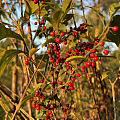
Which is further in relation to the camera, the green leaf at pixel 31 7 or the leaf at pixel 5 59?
the green leaf at pixel 31 7

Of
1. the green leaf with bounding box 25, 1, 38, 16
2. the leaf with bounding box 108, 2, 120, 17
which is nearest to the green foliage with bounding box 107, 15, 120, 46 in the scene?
the leaf with bounding box 108, 2, 120, 17

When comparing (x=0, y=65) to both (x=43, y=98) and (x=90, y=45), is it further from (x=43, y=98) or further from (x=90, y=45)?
(x=90, y=45)

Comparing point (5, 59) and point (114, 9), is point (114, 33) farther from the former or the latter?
point (5, 59)

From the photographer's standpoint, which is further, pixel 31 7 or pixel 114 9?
pixel 31 7

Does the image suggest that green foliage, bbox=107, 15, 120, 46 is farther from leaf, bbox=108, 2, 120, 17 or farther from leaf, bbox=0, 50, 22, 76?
leaf, bbox=0, 50, 22, 76

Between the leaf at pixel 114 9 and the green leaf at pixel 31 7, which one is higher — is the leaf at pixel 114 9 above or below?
below

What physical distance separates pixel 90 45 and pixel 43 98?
254mm

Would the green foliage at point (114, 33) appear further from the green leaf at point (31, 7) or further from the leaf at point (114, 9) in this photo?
the green leaf at point (31, 7)

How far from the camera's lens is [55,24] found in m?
0.45

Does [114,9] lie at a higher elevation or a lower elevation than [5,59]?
higher

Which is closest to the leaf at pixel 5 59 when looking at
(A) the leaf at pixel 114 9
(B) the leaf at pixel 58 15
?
(B) the leaf at pixel 58 15

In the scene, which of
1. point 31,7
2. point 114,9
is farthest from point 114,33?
point 31,7

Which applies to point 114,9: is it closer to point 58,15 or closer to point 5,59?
point 58,15

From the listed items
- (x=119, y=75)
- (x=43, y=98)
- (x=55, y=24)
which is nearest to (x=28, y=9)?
(x=55, y=24)
